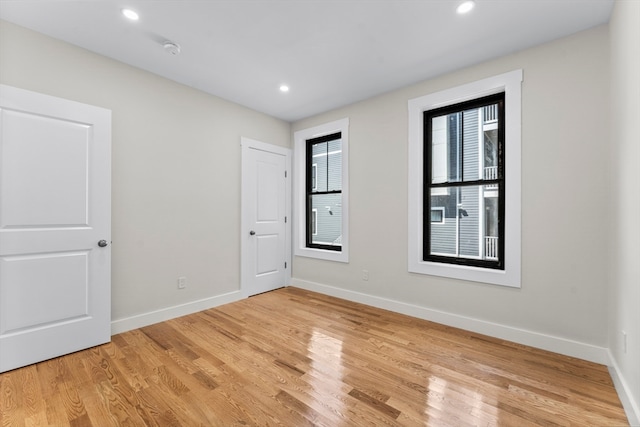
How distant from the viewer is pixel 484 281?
107 inches

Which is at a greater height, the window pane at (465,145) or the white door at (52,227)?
the window pane at (465,145)

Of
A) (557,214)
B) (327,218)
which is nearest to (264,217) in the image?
(327,218)

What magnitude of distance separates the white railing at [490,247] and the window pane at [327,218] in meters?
1.91

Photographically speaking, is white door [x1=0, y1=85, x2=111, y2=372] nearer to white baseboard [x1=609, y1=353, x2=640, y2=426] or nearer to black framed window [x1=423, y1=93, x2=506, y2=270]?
black framed window [x1=423, y1=93, x2=506, y2=270]

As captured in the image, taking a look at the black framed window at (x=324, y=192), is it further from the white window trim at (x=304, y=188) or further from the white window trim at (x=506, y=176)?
the white window trim at (x=506, y=176)

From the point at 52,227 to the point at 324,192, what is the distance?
9.97ft

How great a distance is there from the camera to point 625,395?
166cm

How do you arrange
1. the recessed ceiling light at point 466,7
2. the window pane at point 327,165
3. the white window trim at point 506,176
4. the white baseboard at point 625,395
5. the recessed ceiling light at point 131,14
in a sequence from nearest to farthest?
the white baseboard at point 625,395 < the recessed ceiling light at point 466,7 < the recessed ceiling light at point 131,14 < the white window trim at point 506,176 < the window pane at point 327,165

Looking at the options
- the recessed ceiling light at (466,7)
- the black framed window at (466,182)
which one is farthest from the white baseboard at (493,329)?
the recessed ceiling light at (466,7)

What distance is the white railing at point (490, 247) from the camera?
2805 millimetres

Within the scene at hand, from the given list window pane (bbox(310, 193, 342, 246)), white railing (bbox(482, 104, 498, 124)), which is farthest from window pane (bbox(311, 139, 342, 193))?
white railing (bbox(482, 104, 498, 124))

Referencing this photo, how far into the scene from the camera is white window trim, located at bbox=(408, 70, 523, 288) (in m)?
2.53

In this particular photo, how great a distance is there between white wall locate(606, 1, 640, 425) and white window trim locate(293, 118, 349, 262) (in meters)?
2.49

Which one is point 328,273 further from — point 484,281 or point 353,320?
point 484,281
